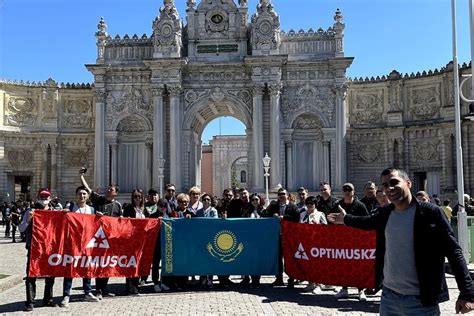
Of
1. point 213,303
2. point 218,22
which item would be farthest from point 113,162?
point 213,303

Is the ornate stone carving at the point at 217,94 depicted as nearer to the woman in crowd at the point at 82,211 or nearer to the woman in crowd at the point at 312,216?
the woman in crowd at the point at 312,216

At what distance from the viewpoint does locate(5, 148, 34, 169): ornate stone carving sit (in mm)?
39625

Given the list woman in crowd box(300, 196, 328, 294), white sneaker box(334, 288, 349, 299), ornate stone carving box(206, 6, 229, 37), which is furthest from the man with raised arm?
ornate stone carving box(206, 6, 229, 37)

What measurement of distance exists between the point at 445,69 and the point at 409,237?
1361 inches

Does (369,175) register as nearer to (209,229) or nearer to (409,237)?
(209,229)

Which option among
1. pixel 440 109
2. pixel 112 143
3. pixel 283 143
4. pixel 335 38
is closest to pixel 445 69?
pixel 440 109

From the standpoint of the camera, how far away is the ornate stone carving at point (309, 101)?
36.2 metres

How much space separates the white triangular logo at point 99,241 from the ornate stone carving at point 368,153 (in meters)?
30.1

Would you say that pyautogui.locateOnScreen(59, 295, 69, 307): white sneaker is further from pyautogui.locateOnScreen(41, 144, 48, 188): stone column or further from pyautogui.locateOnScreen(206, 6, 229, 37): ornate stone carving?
pyautogui.locateOnScreen(41, 144, 48, 188): stone column

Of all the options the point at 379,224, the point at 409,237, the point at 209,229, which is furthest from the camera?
the point at 209,229

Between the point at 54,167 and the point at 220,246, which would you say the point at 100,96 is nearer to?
the point at 54,167

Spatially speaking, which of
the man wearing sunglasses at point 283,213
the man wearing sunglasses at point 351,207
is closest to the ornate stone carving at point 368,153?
the man wearing sunglasses at point 283,213

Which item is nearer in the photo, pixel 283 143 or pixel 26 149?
pixel 283 143

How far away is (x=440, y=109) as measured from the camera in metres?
36.9
